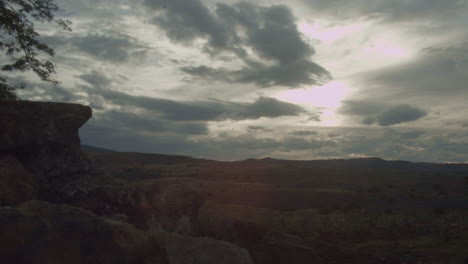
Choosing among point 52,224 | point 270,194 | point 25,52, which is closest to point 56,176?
point 52,224

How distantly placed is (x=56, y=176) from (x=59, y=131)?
1.20 meters

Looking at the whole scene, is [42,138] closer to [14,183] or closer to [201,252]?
[14,183]

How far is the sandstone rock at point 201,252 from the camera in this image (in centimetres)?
553

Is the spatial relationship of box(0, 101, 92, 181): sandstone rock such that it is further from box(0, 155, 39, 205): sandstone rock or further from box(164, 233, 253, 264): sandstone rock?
box(164, 233, 253, 264): sandstone rock

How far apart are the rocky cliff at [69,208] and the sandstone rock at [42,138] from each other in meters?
0.02

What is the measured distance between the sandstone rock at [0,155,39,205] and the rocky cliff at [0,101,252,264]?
18mm

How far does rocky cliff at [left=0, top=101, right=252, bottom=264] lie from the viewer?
490 centimetres

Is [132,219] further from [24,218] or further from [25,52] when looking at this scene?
[25,52]

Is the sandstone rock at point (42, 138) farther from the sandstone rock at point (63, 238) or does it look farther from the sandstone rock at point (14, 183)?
the sandstone rock at point (63, 238)

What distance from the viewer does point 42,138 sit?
805 cm

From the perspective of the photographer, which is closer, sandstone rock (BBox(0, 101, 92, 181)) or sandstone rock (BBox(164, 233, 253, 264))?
sandstone rock (BBox(164, 233, 253, 264))

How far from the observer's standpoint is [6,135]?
25.0ft

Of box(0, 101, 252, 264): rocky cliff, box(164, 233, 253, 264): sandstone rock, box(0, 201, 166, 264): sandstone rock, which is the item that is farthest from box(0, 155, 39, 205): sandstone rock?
box(164, 233, 253, 264): sandstone rock

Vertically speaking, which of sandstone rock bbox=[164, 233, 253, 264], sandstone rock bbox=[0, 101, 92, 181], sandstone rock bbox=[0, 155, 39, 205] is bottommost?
sandstone rock bbox=[164, 233, 253, 264]
